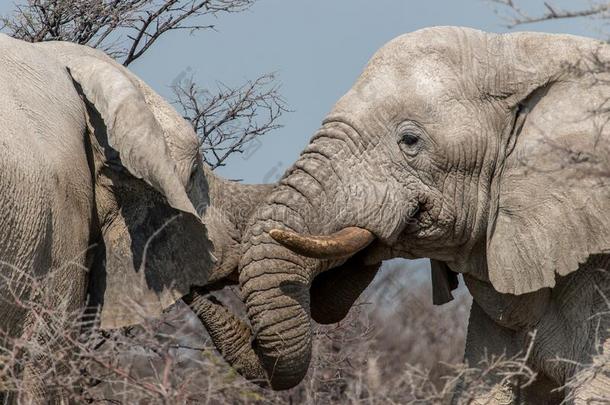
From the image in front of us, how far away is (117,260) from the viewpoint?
6.98 metres

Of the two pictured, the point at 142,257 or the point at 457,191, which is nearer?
the point at 457,191

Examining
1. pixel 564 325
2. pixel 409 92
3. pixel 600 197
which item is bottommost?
pixel 564 325

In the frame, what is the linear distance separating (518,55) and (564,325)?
109cm

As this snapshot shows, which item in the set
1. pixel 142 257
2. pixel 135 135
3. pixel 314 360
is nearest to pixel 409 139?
pixel 135 135

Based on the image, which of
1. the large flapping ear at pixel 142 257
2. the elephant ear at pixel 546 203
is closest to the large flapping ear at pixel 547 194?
the elephant ear at pixel 546 203

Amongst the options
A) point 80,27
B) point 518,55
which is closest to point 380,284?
point 80,27

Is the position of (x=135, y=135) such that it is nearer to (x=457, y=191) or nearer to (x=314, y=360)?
(x=457, y=191)

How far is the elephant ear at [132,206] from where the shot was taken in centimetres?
675

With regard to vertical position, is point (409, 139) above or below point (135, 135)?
below

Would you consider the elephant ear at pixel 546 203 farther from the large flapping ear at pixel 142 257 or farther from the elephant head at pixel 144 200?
the large flapping ear at pixel 142 257

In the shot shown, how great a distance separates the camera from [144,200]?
7.01 m

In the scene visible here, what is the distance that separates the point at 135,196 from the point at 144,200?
4 cm

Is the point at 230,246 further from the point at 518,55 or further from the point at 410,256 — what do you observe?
the point at 518,55

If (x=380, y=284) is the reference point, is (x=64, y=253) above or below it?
above
